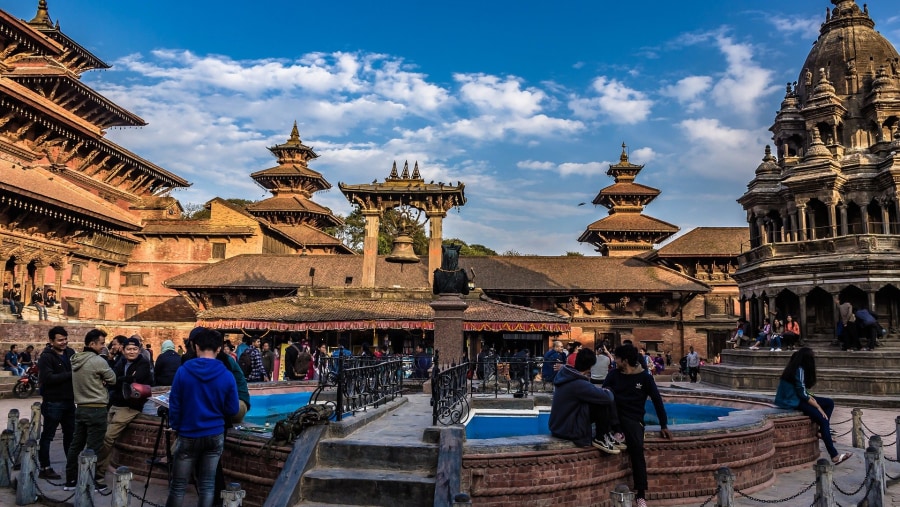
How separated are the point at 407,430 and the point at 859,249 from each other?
2336cm

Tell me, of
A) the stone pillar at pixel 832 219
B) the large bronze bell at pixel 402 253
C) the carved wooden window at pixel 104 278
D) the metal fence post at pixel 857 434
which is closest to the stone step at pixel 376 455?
the metal fence post at pixel 857 434

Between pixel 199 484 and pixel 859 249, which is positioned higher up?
pixel 859 249

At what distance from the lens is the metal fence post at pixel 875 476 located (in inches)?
285

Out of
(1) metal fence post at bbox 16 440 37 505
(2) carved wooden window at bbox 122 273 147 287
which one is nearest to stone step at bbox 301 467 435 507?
(1) metal fence post at bbox 16 440 37 505

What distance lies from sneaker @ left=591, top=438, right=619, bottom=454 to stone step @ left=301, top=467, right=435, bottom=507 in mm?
1973

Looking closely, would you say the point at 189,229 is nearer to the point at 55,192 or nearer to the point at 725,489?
the point at 55,192

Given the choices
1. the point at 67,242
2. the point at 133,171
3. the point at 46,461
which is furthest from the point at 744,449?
the point at 133,171

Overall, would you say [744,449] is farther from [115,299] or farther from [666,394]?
[115,299]

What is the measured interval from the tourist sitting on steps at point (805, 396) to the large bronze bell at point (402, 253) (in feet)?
53.8

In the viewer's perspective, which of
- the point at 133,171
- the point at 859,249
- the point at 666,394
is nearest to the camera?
the point at 666,394

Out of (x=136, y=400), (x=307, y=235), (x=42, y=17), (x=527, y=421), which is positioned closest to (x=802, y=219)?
(x=527, y=421)

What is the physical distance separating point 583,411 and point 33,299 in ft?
90.3

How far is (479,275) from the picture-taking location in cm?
3812

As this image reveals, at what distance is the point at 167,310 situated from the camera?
39312mm
